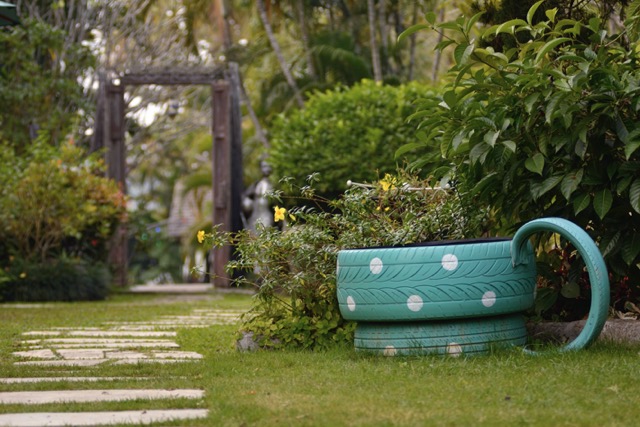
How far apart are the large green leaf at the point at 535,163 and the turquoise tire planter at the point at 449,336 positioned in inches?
30.3

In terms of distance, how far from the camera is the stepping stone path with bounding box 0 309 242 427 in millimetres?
3316

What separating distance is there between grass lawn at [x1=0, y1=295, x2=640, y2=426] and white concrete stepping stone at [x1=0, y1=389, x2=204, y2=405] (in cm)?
11

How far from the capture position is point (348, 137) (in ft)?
40.9

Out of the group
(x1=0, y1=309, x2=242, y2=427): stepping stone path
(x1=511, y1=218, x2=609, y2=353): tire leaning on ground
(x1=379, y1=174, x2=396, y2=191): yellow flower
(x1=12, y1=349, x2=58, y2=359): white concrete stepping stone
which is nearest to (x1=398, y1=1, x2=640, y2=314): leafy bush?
(x1=511, y1=218, x2=609, y2=353): tire leaning on ground

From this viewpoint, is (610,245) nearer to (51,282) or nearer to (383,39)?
(51,282)

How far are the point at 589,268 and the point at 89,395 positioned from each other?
2.38m

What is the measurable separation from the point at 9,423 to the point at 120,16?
1552 centimetres

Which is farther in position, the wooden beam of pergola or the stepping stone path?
the wooden beam of pergola

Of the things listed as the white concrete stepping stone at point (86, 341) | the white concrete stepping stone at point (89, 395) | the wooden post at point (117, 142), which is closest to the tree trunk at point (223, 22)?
the wooden post at point (117, 142)

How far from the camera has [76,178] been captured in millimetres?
11938

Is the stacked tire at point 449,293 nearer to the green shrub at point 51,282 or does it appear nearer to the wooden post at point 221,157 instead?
the green shrub at point 51,282

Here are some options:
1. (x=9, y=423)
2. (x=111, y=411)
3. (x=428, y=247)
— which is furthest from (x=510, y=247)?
(x=9, y=423)

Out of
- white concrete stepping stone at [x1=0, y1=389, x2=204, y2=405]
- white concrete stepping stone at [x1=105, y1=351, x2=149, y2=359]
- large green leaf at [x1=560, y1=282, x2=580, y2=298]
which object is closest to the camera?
white concrete stepping stone at [x1=0, y1=389, x2=204, y2=405]

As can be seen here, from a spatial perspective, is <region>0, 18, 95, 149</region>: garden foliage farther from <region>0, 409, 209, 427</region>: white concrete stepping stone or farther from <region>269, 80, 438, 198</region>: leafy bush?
<region>0, 409, 209, 427</region>: white concrete stepping stone
